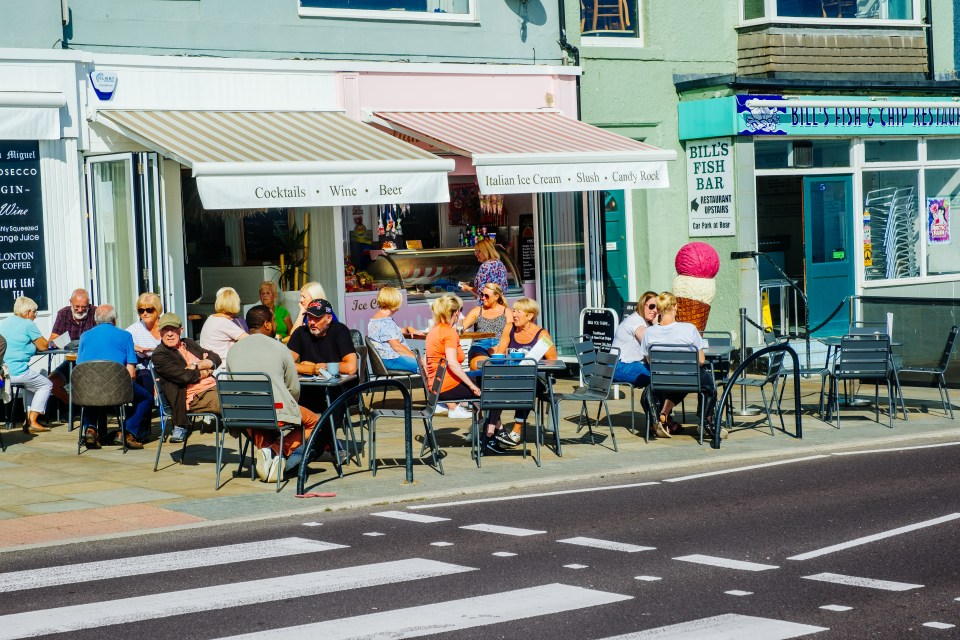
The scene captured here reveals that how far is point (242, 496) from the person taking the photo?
10.5 meters

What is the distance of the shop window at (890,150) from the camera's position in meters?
20.5

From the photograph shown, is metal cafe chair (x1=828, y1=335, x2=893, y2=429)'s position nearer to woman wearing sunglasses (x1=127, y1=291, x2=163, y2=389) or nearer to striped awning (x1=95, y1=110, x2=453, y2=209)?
striped awning (x1=95, y1=110, x2=453, y2=209)

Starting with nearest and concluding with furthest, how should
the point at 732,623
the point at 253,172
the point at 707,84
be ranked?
the point at 732,623 < the point at 253,172 < the point at 707,84

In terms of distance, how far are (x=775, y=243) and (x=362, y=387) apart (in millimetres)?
10658

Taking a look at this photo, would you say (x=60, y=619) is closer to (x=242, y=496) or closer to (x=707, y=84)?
(x=242, y=496)

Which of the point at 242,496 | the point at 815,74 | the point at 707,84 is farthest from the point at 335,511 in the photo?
the point at 815,74

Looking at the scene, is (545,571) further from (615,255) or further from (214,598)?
(615,255)

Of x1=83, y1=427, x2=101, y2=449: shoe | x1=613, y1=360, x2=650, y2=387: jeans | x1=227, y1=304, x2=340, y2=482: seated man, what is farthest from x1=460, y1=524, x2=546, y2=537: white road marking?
x1=83, y1=427, x2=101, y2=449: shoe

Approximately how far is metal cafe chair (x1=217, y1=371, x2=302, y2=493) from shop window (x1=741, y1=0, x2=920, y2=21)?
38.0ft

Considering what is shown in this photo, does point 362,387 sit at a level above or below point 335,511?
above

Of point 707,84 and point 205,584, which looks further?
point 707,84

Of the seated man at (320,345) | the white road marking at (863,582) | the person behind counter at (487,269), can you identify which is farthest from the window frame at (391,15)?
the white road marking at (863,582)

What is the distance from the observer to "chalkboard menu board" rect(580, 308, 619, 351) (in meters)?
16.9

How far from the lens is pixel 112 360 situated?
12648mm
